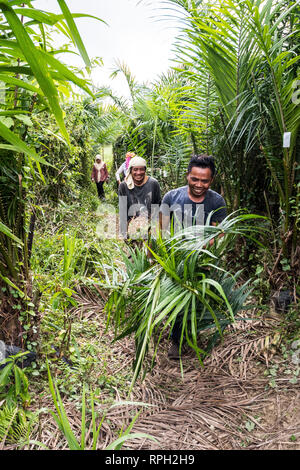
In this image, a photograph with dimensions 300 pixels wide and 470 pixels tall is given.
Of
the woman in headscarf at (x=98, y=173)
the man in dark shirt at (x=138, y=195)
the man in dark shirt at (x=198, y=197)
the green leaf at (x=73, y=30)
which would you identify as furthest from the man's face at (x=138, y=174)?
the woman in headscarf at (x=98, y=173)

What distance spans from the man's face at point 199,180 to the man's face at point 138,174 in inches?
36.6

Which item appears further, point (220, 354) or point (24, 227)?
point (220, 354)

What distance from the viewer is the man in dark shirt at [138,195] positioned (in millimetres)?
3119

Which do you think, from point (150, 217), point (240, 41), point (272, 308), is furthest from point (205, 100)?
point (272, 308)

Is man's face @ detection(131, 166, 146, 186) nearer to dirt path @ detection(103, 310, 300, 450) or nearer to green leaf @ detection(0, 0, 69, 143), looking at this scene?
dirt path @ detection(103, 310, 300, 450)

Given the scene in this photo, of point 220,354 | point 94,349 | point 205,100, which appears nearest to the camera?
point 220,354

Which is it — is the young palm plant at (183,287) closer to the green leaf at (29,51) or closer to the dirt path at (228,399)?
the dirt path at (228,399)

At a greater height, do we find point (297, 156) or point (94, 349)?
point (297, 156)

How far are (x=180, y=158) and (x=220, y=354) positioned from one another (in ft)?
8.59

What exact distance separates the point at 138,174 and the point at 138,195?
19cm

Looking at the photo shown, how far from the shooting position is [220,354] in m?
2.06

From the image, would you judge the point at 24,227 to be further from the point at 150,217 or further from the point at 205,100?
the point at 205,100

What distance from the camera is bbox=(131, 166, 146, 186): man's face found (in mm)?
3105

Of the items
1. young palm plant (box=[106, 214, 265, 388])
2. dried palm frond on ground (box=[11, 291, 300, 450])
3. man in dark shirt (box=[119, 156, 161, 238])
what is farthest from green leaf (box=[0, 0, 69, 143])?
A: man in dark shirt (box=[119, 156, 161, 238])
